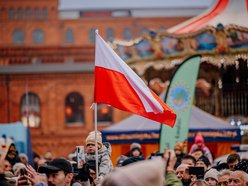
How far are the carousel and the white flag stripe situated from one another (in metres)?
17.1

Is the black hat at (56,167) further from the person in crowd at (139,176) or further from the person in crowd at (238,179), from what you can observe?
the person in crowd at (238,179)

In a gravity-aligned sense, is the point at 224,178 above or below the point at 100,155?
below

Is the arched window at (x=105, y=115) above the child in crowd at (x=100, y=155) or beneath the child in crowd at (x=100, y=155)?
above

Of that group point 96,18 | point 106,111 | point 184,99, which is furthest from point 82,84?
point 184,99

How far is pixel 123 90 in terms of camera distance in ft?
35.3

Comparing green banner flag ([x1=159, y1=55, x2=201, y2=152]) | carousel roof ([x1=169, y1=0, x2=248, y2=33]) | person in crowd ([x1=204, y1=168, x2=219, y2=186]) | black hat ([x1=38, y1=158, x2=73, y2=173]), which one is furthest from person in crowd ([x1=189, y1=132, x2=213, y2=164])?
black hat ([x1=38, y1=158, x2=73, y2=173])

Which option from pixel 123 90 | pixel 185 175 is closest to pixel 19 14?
pixel 185 175

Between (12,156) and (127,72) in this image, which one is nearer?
(127,72)

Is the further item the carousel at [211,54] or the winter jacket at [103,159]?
the carousel at [211,54]

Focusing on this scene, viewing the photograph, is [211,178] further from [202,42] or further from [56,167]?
[202,42]

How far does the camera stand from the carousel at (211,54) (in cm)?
2861

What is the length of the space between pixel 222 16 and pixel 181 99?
8.65m

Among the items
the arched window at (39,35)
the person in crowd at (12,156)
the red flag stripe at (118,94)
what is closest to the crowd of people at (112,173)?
the red flag stripe at (118,94)

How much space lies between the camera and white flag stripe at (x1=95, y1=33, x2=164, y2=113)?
10336 mm
